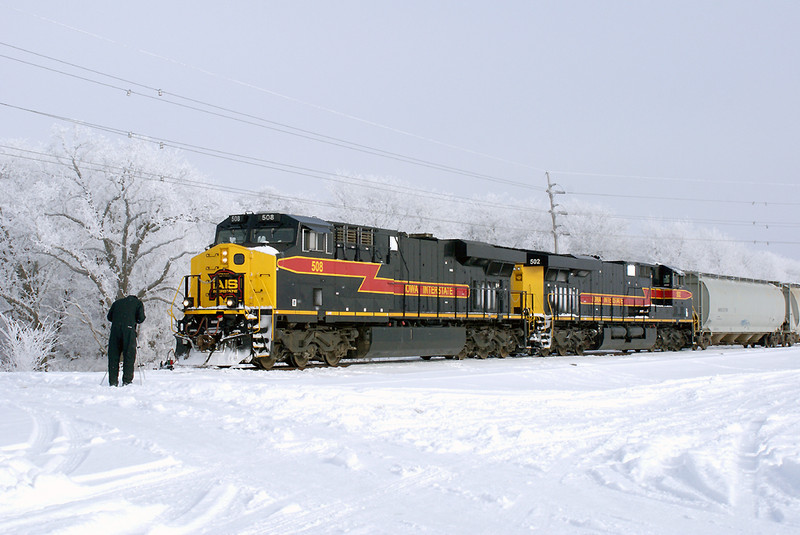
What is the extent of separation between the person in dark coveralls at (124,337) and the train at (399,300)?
9.86ft

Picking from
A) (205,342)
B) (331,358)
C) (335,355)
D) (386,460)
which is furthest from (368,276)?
(386,460)

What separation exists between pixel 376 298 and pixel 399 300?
0.90 m

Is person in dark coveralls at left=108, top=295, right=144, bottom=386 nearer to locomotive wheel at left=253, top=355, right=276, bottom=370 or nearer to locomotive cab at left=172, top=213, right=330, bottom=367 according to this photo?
locomotive cab at left=172, top=213, right=330, bottom=367

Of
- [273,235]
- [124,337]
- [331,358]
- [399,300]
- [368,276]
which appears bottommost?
[331,358]

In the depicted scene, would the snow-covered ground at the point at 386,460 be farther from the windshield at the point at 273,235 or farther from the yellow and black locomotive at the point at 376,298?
the windshield at the point at 273,235

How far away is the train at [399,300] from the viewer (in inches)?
563

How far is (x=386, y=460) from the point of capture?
19.0 feet

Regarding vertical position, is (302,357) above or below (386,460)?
above

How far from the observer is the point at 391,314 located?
56.5 ft

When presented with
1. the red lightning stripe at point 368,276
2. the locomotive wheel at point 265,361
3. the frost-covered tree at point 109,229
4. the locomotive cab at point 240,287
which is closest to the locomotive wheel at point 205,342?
the locomotive cab at point 240,287

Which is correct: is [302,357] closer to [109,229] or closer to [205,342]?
[205,342]

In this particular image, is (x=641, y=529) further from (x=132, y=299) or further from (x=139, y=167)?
(x=139, y=167)

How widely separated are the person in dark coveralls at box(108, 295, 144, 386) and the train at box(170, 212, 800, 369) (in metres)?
3.01

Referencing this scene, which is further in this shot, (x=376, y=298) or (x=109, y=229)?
(x=109, y=229)
